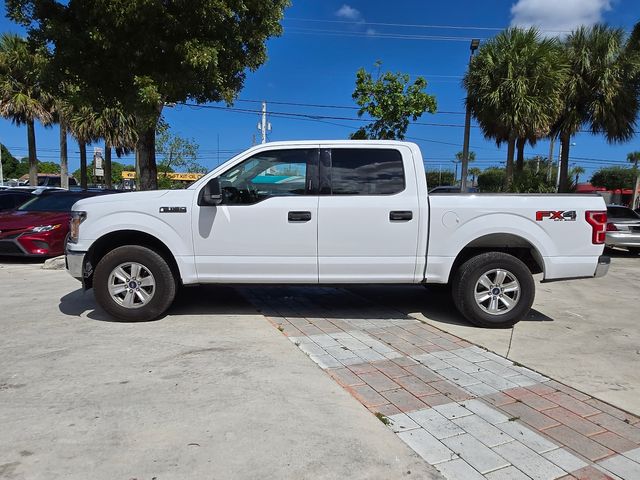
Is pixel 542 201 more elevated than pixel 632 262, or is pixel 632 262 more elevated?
pixel 542 201

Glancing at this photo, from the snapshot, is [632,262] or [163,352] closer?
[163,352]

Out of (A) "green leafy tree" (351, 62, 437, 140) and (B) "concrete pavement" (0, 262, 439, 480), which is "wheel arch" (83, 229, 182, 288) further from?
(A) "green leafy tree" (351, 62, 437, 140)

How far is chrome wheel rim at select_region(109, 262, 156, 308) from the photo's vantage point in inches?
214

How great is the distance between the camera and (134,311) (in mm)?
5453

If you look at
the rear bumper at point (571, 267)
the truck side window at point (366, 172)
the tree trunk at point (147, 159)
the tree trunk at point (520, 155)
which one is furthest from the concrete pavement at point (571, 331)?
the tree trunk at point (520, 155)

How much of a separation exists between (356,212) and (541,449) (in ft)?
9.72

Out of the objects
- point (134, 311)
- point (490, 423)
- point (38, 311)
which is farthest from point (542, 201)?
point (38, 311)

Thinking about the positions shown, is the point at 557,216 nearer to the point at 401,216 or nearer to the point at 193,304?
the point at 401,216

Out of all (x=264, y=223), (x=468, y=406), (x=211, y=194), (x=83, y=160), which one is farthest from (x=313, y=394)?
A: (x=83, y=160)

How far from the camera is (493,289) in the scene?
18.0 ft

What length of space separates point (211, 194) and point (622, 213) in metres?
12.2

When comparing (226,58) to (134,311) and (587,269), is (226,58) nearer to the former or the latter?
(134,311)

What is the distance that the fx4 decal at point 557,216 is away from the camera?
536 centimetres

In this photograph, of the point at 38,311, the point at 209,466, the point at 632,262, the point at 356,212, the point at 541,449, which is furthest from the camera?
the point at 632,262
